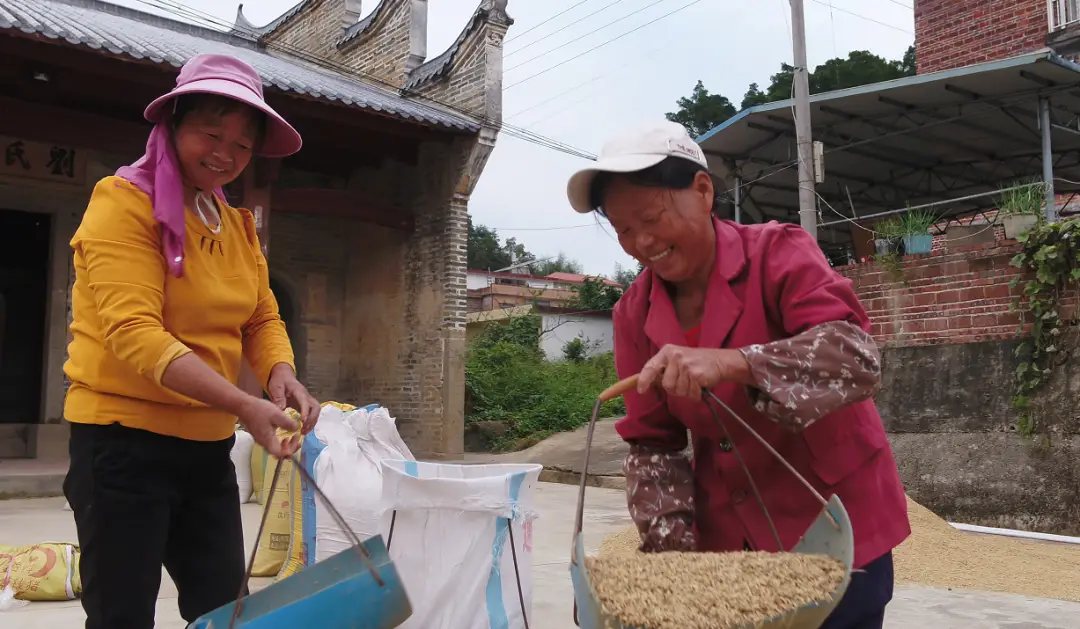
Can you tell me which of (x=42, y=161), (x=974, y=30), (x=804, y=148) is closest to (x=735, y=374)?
(x=804, y=148)

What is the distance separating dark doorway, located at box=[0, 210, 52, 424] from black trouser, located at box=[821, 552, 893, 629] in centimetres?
923

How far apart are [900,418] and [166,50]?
23.8 ft

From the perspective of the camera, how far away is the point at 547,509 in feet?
20.5

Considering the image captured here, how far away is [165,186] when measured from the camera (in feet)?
5.29

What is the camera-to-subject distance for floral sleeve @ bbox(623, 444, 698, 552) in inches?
56.2

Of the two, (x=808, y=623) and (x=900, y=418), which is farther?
(x=900, y=418)

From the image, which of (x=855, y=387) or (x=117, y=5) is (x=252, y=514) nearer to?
(x=855, y=387)

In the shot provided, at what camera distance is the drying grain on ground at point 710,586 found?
1068 mm

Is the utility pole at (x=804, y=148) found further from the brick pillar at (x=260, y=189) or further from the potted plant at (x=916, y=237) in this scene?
Result: the brick pillar at (x=260, y=189)

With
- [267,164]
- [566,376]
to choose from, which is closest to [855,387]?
[267,164]

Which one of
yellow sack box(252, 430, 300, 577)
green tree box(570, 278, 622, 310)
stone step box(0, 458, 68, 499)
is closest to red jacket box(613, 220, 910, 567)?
yellow sack box(252, 430, 300, 577)

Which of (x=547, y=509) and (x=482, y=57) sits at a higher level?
(x=482, y=57)

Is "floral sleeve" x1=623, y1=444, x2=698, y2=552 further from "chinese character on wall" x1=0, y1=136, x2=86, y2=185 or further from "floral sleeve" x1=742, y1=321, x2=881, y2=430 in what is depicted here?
"chinese character on wall" x1=0, y1=136, x2=86, y2=185

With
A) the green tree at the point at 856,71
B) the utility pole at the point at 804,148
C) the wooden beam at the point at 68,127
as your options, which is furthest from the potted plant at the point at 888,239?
the green tree at the point at 856,71
